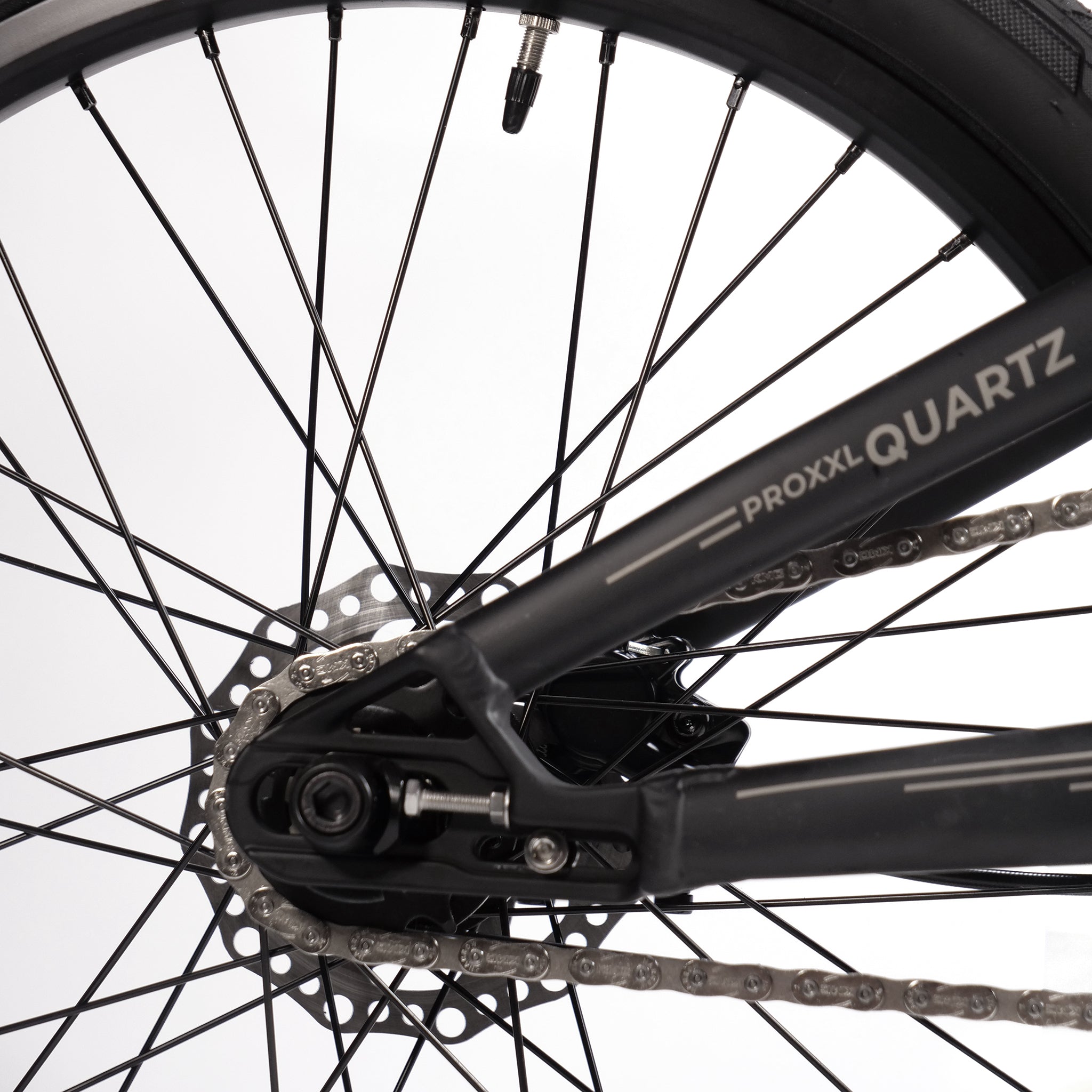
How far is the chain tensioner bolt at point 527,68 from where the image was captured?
0.80 metres

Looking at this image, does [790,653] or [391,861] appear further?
[790,653]

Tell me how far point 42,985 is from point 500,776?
3.99 ft

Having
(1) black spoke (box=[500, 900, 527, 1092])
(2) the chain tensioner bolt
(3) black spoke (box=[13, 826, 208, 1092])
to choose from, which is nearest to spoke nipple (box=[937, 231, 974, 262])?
(2) the chain tensioner bolt

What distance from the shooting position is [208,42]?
2.71 feet

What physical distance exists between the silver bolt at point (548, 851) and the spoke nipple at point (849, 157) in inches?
17.8

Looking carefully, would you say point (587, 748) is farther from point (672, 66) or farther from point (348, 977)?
point (672, 66)

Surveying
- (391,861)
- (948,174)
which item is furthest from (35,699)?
(948,174)

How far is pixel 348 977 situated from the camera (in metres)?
1.09

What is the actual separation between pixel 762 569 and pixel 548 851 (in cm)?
20

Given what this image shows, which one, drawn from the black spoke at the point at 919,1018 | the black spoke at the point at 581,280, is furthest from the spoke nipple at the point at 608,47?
the black spoke at the point at 919,1018

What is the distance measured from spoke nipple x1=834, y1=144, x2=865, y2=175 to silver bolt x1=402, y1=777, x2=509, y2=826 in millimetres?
449

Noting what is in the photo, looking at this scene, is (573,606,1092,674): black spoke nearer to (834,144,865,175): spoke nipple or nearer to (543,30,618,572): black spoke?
(543,30,618,572): black spoke

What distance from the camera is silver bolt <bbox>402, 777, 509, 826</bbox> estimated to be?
2.31ft

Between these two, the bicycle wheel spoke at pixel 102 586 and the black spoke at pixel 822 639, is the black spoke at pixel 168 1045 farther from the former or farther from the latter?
the black spoke at pixel 822 639
